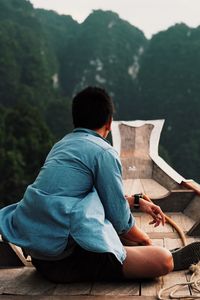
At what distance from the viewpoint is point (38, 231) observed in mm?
1998

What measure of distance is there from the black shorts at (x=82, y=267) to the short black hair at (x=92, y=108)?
1.68 ft

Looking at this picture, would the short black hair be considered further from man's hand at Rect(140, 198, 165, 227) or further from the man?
man's hand at Rect(140, 198, 165, 227)

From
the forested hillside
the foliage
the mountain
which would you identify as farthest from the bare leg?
the mountain

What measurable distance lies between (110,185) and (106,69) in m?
36.9

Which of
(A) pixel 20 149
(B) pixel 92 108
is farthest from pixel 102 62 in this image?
(B) pixel 92 108

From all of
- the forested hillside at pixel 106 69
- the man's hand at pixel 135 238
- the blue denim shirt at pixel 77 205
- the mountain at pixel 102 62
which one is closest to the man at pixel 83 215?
the blue denim shirt at pixel 77 205

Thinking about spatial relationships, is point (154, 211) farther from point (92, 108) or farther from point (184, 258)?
point (92, 108)

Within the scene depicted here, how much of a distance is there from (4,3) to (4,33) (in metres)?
6.07

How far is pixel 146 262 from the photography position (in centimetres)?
207

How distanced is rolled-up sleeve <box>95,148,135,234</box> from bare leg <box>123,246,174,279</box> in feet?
0.59

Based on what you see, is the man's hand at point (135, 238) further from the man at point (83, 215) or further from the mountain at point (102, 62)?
the mountain at point (102, 62)

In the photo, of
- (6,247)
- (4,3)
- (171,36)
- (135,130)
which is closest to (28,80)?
(4,3)

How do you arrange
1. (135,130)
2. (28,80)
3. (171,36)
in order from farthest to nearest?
1. (171,36)
2. (28,80)
3. (135,130)

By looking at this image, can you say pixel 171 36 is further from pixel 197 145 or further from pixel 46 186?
pixel 46 186
